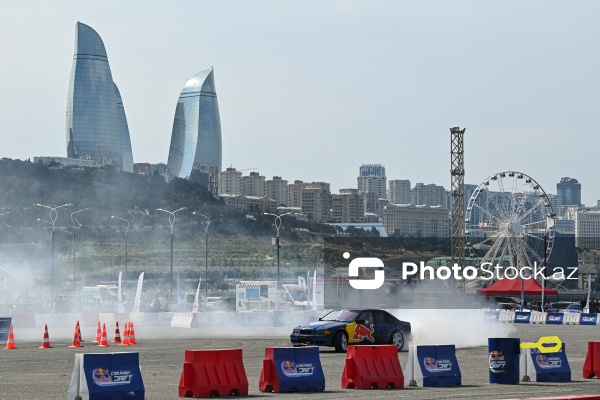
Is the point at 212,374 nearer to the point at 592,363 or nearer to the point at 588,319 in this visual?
the point at 592,363

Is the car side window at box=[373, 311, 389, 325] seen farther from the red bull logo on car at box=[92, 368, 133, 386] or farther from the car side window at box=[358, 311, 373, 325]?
the red bull logo on car at box=[92, 368, 133, 386]

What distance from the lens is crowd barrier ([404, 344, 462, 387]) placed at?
22.5 meters

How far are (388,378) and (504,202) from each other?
88.5 metres

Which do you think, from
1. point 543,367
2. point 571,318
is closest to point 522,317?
point 571,318

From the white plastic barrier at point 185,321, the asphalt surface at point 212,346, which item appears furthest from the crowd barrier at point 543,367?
the white plastic barrier at point 185,321

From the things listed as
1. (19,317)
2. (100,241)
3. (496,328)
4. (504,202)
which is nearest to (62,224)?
(100,241)

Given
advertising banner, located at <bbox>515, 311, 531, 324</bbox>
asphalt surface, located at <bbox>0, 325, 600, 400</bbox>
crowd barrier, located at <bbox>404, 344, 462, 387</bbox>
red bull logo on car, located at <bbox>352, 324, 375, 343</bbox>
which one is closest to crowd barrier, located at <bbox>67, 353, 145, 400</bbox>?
asphalt surface, located at <bbox>0, 325, 600, 400</bbox>

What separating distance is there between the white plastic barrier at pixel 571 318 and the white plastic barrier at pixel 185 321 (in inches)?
821

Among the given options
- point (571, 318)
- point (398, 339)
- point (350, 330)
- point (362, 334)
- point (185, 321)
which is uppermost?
point (350, 330)

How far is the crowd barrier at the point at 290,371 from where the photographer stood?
69.4ft

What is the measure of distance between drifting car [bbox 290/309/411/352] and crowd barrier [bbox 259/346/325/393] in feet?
36.5

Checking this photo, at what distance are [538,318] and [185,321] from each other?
21.1 meters

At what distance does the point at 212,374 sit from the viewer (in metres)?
20.1

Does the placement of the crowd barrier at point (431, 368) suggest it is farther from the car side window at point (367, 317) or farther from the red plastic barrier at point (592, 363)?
the car side window at point (367, 317)
